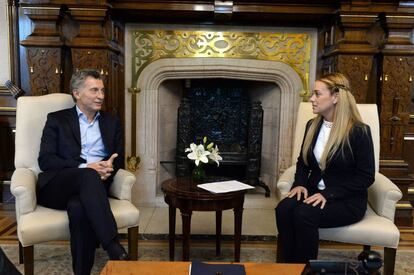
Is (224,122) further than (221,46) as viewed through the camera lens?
Yes

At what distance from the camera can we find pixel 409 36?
297 cm

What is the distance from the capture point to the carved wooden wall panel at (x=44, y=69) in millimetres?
2945

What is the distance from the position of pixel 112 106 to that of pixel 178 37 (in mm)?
846

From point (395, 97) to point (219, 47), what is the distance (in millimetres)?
1468

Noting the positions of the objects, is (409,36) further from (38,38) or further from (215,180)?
(38,38)

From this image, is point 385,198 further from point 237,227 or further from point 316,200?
point 237,227

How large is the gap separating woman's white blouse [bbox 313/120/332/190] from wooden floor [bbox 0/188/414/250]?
2.65 ft

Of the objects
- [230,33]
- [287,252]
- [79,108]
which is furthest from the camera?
[230,33]

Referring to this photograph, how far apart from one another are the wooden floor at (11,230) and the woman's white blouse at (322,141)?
0.81 meters

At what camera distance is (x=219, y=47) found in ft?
11.1

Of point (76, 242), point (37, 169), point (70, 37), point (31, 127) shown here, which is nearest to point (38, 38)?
point (70, 37)

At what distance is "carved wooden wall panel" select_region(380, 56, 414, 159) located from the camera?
2951 mm

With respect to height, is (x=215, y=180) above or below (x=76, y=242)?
above

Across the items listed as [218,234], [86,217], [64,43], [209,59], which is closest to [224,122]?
[209,59]
